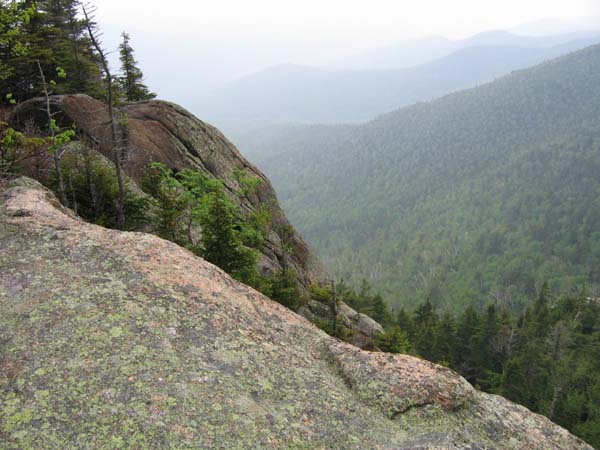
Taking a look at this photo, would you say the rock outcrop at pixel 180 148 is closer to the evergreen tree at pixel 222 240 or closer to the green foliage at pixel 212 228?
the green foliage at pixel 212 228

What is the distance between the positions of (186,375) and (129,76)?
30.4 meters

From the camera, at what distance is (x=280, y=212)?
2623 cm

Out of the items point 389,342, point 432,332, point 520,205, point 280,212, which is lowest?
point 520,205

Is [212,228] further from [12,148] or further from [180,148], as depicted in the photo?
[180,148]

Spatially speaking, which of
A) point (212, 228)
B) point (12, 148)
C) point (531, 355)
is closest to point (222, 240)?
point (212, 228)

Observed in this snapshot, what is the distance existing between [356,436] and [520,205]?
192 meters

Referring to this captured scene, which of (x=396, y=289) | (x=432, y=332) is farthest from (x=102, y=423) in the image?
(x=396, y=289)

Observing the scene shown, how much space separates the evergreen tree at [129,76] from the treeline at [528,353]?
26.9 meters

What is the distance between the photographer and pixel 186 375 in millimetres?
5023

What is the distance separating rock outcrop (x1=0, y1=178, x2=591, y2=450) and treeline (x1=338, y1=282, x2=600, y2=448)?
31104 millimetres

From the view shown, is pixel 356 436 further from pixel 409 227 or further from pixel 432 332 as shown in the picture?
pixel 409 227

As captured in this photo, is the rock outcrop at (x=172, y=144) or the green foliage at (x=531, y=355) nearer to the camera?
the rock outcrop at (x=172, y=144)

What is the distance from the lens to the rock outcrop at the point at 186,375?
440 cm

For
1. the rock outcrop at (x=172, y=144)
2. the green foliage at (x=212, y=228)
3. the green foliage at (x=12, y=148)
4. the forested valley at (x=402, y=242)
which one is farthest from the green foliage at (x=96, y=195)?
the rock outcrop at (x=172, y=144)
